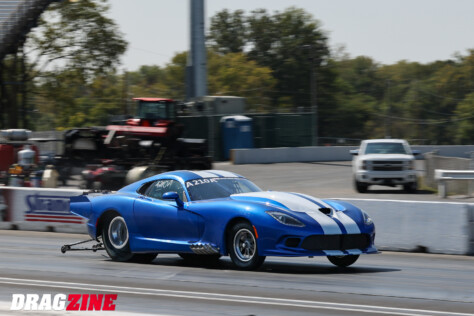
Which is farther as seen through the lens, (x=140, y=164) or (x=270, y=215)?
(x=140, y=164)

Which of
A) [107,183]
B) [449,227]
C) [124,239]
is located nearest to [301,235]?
[124,239]

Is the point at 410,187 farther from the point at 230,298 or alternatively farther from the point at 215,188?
the point at 230,298

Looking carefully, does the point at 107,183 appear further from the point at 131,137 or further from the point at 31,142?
the point at 31,142

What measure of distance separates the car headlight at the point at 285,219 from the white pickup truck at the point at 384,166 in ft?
57.0

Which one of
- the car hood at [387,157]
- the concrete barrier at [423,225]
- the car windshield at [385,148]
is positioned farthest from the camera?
the car windshield at [385,148]

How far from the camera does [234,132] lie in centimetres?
4612

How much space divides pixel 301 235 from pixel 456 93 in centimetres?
10317

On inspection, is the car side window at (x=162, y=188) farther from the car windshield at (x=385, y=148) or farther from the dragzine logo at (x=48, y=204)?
the car windshield at (x=385, y=148)

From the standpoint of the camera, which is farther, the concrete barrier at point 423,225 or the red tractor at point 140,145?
the red tractor at point 140,145

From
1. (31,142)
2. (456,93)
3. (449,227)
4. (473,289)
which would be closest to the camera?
(473,289)

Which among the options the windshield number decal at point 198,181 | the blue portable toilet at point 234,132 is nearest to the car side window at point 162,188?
the windshield number decal at point 198,181

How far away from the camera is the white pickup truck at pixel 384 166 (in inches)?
1060

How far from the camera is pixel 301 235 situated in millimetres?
9508

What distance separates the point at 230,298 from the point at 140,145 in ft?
73.4
